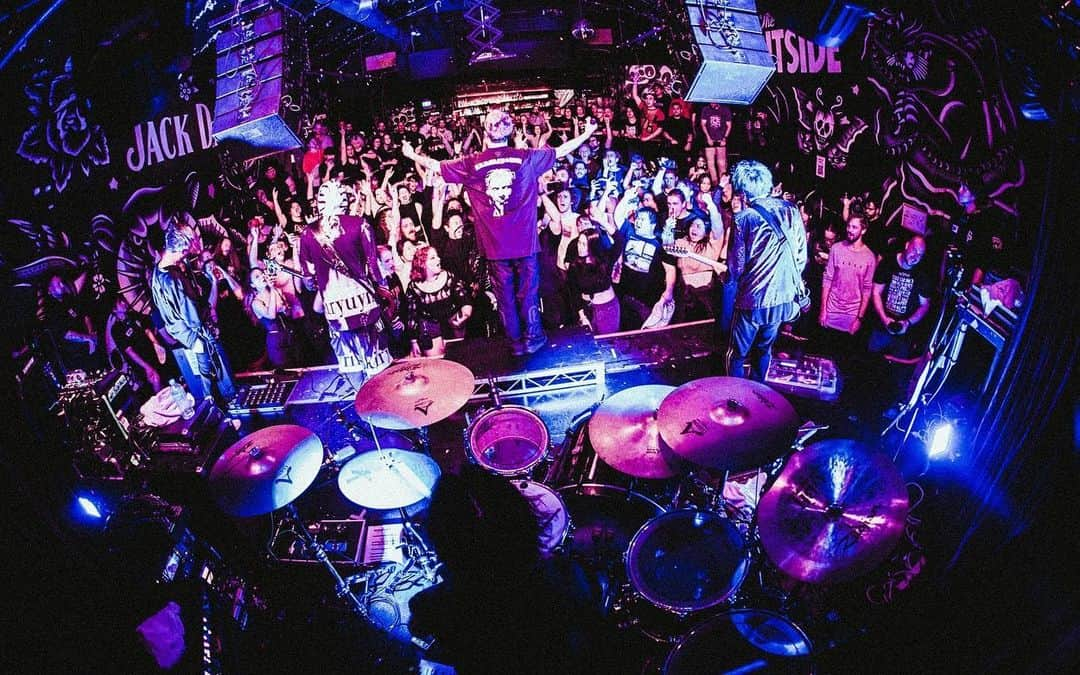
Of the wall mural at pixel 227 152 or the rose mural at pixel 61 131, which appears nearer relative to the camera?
the rose mural at pixel 61 131

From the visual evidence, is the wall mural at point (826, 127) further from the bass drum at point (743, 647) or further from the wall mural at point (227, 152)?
the bass drum at point (743, 647)

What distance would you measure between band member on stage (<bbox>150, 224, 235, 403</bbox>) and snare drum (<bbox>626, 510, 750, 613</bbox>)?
495 centimetres

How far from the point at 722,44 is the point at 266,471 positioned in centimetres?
440

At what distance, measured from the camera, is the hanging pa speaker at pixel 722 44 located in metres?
3.69

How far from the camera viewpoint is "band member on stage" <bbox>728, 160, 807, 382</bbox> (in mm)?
4051

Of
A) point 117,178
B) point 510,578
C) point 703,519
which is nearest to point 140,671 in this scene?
point 510,578

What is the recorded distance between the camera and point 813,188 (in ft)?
19.9

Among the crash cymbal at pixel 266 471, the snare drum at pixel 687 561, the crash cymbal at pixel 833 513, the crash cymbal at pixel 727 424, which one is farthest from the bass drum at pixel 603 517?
the crash cymbal at pixel 266 471

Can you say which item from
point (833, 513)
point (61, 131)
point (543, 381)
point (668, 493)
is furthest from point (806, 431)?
point (61, 131)

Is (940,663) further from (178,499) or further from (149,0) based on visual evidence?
(149,0)

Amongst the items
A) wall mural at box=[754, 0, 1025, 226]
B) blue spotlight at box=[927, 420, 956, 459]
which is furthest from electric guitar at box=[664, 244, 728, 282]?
blue spotlight at box=[927, 420, 956, 459]

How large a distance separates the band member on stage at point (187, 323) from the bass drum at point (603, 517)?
4.29 meters

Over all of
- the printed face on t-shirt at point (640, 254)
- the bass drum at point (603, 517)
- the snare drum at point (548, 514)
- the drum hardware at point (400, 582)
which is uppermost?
the printed face on t-shirt at point (640, 254)

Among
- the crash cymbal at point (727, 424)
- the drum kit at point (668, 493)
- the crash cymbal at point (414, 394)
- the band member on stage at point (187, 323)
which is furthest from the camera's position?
the band member on stage at point (187, 323)
